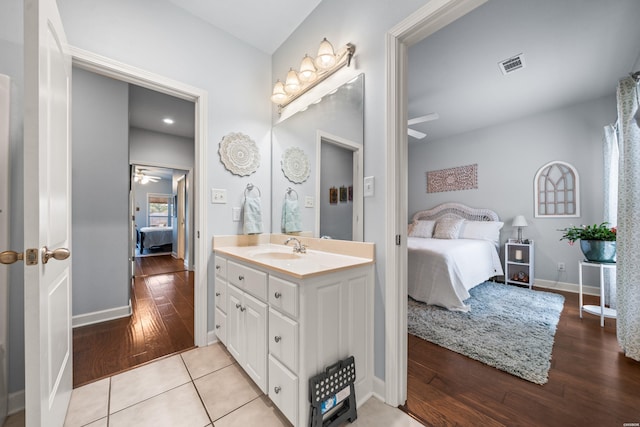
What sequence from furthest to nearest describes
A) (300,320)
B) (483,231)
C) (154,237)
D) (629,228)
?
(154,237) < (483,231) < (629,228) < (300,320)

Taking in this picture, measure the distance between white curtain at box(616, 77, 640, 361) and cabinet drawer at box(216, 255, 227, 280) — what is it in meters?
3.02

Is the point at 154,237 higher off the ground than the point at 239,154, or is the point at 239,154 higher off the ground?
the point at 239,154

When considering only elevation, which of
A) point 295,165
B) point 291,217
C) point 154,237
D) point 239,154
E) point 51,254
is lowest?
point 154,237

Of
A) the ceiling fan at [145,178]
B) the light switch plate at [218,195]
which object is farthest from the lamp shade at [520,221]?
the ceiling fan at [145,178]

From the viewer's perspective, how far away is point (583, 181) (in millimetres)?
3377

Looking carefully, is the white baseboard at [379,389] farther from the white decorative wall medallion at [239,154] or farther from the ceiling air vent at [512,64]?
the ceiling air vent at [512,64]

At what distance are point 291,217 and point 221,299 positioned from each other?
0.88 m

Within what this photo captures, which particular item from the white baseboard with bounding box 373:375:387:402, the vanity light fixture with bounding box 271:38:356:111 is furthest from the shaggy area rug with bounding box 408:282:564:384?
the vanity light fixture with bounding box 271:38:356:111

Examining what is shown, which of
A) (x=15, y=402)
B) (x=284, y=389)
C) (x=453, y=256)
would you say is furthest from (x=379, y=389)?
(x=15, y=402)

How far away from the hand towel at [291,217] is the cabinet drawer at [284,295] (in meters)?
0.93

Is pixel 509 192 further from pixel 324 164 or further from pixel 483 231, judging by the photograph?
pixel 324 164

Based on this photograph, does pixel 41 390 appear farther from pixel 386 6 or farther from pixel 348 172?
pixel 386 6

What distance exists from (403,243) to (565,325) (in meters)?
2.38

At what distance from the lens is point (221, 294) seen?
187 centimetres
